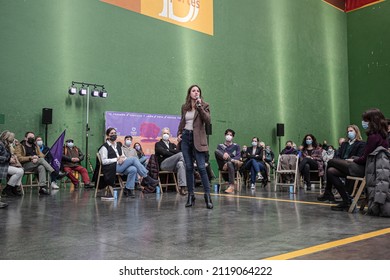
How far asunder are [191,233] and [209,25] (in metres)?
8.74

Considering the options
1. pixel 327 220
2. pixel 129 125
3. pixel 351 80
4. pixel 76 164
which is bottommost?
pixel 327 220

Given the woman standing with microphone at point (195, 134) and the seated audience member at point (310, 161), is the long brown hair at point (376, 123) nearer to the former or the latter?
the woman standing with microphone at point (195, 134)

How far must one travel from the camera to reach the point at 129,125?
8.59 metres

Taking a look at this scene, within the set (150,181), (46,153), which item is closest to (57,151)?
(46,153)

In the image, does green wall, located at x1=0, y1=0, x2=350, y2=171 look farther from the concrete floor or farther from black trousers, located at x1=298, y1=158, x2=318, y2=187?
the concrete floor

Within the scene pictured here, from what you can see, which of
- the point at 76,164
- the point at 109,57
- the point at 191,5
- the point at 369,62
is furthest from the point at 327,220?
the point at 369,62

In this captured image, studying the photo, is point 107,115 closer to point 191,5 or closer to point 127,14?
point 127,14

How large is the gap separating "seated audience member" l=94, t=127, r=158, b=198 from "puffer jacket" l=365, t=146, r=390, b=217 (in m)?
3.09

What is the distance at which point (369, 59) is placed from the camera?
14.0 m

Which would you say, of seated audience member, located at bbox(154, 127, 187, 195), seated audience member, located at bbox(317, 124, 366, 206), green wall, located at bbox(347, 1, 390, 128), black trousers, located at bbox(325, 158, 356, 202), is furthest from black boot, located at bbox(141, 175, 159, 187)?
green wall, located at bbox(347, 1, 390, 128)

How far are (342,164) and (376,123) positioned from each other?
533 millimetres

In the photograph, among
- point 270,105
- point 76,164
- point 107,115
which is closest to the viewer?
point 76,164

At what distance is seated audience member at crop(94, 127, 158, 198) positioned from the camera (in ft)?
16.7

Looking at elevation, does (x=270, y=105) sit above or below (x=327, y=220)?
above
